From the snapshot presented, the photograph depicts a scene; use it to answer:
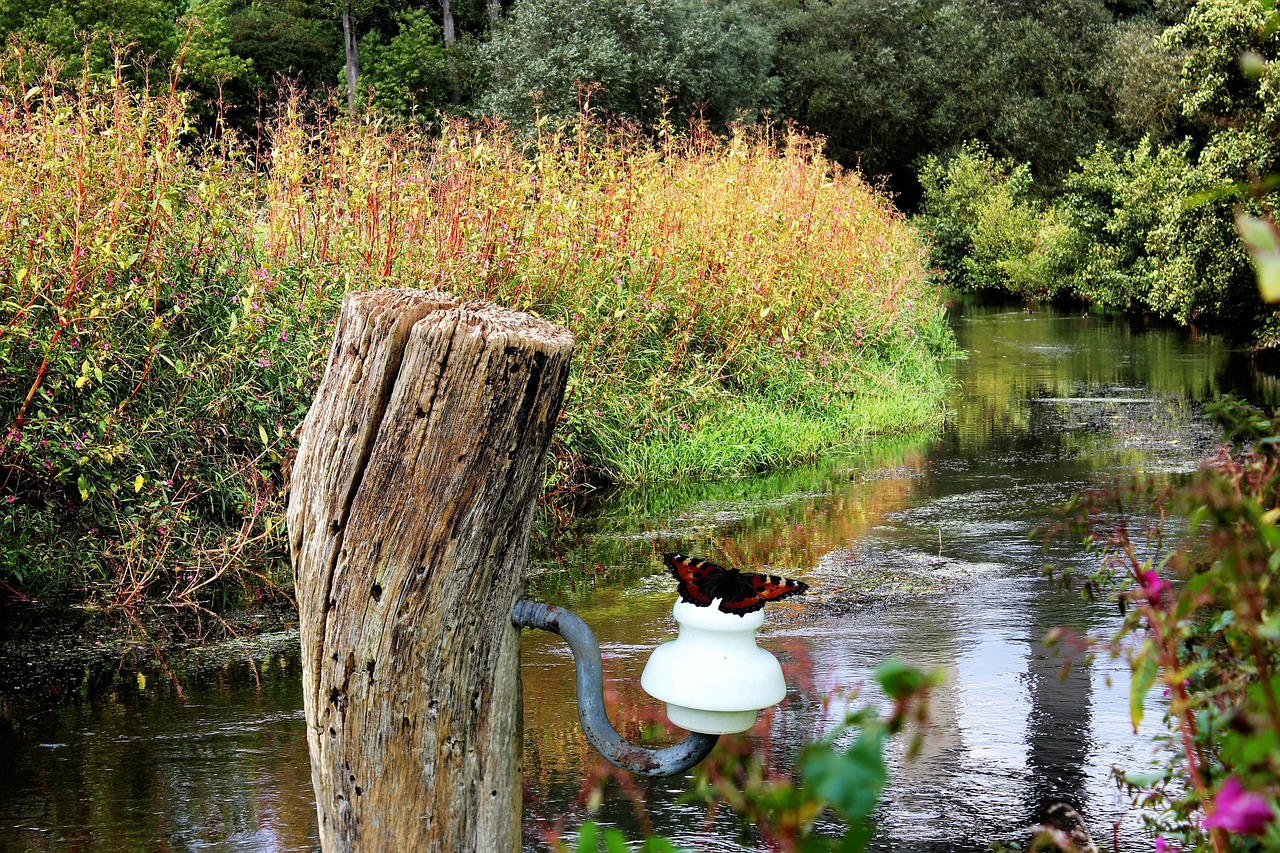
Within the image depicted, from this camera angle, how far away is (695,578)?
2.22m

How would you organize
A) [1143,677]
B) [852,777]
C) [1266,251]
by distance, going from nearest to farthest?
[1266,251] < [852,777] < [1143,677]

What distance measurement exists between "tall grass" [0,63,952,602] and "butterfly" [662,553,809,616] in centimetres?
451

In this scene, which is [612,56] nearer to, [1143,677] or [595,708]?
[595,708]

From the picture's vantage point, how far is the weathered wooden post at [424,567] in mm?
2238

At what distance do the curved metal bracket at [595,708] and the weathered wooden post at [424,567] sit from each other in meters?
0.07

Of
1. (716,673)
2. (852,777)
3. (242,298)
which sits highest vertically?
(242,298)

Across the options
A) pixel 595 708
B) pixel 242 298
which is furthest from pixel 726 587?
pixel 242 298

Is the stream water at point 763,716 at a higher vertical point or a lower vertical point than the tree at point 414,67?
lower

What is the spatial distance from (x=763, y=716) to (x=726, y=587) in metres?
3.14

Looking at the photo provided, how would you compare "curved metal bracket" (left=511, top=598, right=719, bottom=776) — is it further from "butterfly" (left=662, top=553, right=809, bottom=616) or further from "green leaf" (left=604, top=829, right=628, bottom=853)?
"green leaf" (left=604, top=829, right=628, bottom=853)

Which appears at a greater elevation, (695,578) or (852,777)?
(852,777)

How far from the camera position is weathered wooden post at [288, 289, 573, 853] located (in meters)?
2.24

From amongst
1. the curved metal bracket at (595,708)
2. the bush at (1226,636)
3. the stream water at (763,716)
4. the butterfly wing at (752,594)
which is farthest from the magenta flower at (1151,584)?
the curved metal bracket at (595,708)

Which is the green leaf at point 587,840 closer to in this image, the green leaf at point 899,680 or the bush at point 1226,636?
the green leaf at point 899,680
